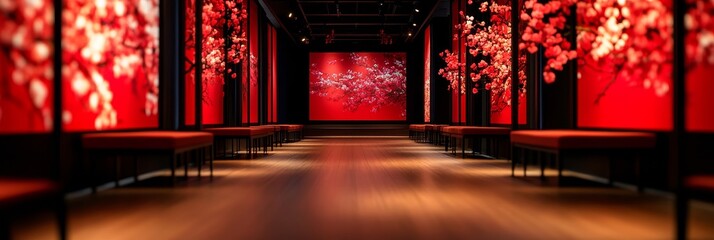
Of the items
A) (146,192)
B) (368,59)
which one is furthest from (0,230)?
(368,59)

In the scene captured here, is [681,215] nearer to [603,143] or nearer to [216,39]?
[603,143]

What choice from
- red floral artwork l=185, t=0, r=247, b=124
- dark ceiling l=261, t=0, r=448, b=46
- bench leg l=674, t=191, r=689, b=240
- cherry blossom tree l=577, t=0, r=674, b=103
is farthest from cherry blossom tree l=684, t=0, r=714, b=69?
dark ceiling l=261, t=0, r=448, b=46

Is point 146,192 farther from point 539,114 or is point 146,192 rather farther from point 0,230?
point 539,114

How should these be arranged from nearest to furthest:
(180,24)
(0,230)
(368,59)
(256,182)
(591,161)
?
1. (0,230)
2. (256,182)
3. (591,161)
4. (180,24)
5. (368,59)

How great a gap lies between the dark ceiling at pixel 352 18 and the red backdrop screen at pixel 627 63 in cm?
674

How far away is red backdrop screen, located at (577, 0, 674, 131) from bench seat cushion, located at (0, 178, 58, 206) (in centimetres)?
384

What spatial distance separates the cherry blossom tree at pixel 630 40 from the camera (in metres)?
4.32

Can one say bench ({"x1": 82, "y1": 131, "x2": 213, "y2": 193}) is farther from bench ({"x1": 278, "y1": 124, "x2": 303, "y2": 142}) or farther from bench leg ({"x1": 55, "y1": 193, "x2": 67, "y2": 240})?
bench ({"x1": 278, "y1": 124, "x2": 303, "y2": 142})

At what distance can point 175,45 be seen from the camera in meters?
6.76

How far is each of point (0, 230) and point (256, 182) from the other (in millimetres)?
3109

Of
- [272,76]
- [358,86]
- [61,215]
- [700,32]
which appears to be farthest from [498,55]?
[358,86]

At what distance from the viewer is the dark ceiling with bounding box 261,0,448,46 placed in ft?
43.0

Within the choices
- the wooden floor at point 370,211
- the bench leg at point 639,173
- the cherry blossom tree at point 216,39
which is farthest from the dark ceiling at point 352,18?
the bench leg at point 639,173

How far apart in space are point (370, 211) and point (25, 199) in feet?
6.25
